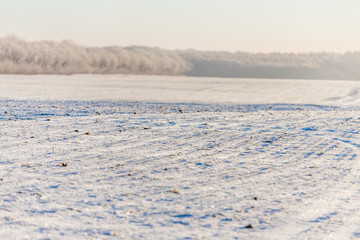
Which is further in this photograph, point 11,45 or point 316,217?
point 11,45

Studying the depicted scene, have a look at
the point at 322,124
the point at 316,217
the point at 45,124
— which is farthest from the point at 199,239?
the point at 322,124

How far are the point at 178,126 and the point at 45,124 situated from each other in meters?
3.67

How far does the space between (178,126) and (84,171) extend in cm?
521

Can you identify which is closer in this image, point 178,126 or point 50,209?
point 50,209

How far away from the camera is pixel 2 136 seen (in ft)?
31.7

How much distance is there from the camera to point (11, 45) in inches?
2320

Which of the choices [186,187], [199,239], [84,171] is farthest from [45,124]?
[199,239]

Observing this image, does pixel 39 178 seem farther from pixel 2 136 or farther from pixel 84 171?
pixel 2 136

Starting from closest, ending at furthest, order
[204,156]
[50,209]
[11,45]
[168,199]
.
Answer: [50,209]
[168,199]
[204,156]
[11,45]

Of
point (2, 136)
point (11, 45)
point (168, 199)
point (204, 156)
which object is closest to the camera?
point (168, 199)

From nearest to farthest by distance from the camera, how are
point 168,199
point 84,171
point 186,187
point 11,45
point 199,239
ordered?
point 199,239
point 168,199
point 186,187
point 84,171
point 11,45

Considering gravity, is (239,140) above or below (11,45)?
below

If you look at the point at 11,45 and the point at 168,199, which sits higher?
the point at 11,45

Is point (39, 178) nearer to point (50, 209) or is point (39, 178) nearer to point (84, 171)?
point (84, 171)
